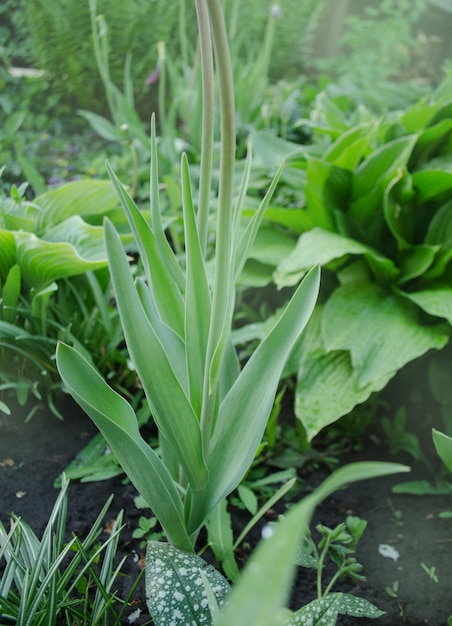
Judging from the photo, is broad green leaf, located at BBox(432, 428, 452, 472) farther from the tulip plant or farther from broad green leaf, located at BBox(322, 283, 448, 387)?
broad green leaf, located at BBox(322, 283, 448, 387)

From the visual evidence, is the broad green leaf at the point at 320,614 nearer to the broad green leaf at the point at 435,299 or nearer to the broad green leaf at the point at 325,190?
the broad green leaf at the point at 435,299

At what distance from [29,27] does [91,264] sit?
104 inches

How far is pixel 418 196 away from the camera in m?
1.57

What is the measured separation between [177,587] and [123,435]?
22 cm

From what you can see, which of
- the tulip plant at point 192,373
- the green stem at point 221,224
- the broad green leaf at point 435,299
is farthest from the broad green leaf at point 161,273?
the broad green leaf at point 435,299

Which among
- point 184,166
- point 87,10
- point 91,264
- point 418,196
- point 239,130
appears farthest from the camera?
point 87,10

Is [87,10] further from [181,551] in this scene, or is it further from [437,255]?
[181,551]

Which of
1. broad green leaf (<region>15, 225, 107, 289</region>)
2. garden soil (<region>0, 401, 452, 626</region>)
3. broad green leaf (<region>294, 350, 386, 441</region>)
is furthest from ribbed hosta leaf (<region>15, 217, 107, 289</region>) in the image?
broad green leaf (<region>294, 350, 386, 441</region>)

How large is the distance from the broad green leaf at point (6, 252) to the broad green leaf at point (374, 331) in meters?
0.73

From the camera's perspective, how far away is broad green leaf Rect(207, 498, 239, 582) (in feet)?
3.47

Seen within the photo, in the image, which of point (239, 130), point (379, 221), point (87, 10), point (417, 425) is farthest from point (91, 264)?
point (87, 10)

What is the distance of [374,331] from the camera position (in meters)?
1.39

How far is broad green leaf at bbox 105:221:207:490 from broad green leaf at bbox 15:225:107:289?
43 cm

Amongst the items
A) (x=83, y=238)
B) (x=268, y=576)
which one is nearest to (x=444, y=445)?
(x=268, y=576)
